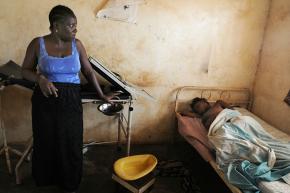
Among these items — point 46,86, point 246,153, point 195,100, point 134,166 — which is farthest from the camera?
point 195,100

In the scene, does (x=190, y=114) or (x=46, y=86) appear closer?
(x=46, y=86)

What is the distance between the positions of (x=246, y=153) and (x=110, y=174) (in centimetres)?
139

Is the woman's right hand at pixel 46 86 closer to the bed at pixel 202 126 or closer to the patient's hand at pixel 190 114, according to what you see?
the bed at pixel 202 126

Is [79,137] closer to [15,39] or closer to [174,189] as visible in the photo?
[174,189]

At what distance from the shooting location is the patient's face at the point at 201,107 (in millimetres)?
3000

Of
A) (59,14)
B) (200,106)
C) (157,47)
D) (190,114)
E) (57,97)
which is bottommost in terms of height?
(190,114)

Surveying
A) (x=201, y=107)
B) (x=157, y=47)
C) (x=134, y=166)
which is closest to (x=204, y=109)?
(x=201, y=107)

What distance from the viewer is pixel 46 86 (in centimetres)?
172

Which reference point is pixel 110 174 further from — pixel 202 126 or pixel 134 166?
pixel 202 126

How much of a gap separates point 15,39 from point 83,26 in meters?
0.71

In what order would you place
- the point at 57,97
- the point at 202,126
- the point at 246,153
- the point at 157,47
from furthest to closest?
the point at 157,47
the point at 202,126
the point at 246,153
the point at 57,97

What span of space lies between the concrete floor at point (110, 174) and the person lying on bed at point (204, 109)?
449 millimetres

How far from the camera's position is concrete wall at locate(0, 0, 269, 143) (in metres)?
2.60

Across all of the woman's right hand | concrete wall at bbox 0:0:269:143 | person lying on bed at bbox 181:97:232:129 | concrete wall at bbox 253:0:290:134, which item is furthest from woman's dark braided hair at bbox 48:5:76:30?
concrete wall at bbox 253:0:290:134
